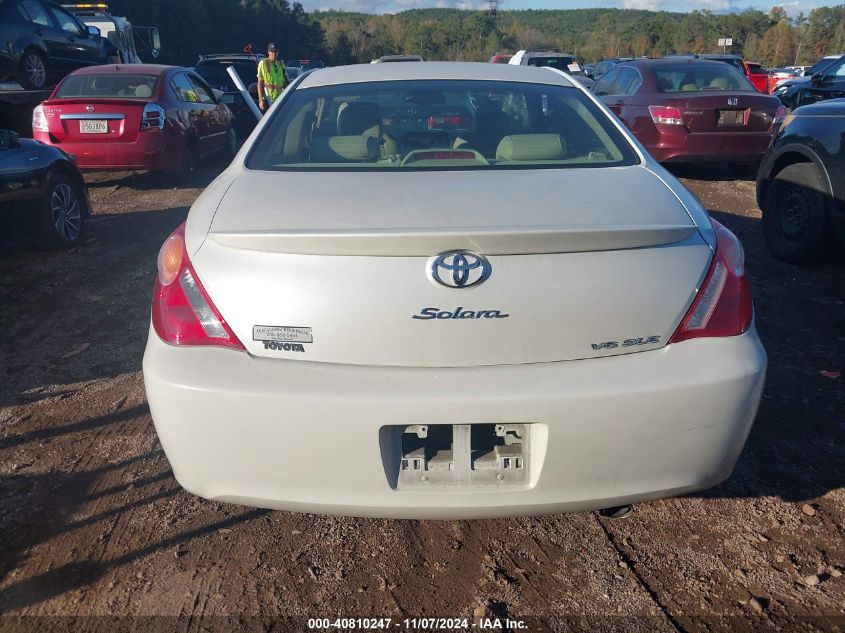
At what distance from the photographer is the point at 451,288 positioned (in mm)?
2020

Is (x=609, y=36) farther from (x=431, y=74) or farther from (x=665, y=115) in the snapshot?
(x=431, y=74)

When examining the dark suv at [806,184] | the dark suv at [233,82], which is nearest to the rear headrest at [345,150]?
the dark suv at [806,184]

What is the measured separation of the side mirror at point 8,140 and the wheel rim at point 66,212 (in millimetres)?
509

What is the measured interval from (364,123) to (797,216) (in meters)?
3.95

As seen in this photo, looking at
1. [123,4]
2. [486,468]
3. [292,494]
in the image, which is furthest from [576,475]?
[123,4]

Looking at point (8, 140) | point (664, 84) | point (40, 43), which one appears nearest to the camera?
point (8, 140)

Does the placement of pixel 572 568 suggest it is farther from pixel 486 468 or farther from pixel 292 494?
pixel 292 494

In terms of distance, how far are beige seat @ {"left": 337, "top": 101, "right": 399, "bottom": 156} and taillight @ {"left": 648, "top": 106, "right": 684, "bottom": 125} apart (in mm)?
6478

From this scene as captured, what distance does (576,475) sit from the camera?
2084 mm

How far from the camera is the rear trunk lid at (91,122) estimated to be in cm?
834

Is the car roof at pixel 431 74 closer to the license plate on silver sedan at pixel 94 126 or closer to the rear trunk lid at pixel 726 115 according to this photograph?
the license plate on silver sedan at pixel 94 126

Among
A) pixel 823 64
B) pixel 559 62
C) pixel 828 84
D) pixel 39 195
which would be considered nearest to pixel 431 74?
pixel 39 195

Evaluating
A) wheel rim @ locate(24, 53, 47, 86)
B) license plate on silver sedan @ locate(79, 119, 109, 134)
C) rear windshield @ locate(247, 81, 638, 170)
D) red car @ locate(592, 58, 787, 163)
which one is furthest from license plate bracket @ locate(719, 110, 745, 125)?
wheel rim @ locate(24, 53, 47, 86)

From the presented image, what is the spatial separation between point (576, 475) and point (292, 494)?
823 mm
